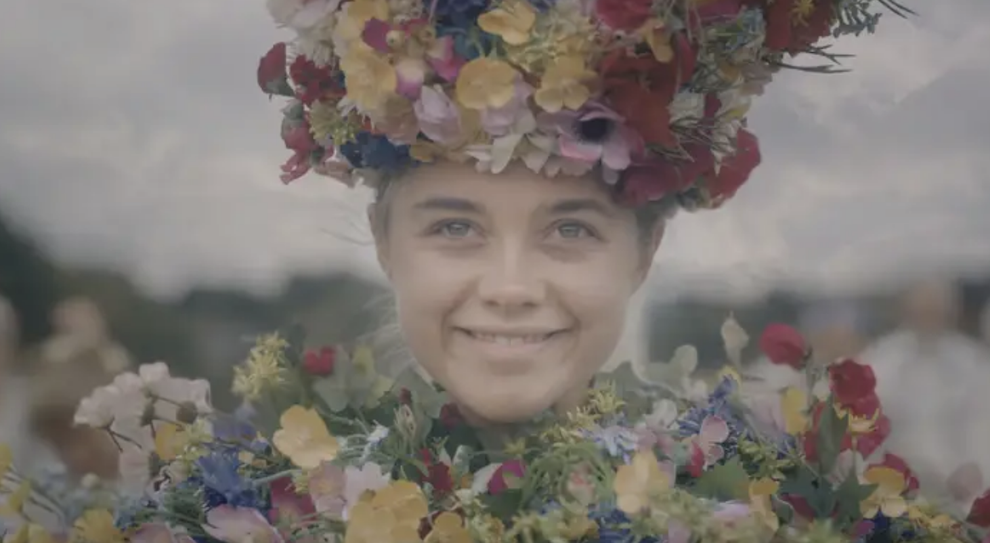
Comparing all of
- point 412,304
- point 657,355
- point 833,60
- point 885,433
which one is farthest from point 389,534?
point 833,60

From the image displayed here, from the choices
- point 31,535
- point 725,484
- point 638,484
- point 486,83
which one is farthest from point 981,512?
point 31,535

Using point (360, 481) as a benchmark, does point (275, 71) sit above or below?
above

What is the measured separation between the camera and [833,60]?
38.0 inches

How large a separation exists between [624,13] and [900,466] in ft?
1.61

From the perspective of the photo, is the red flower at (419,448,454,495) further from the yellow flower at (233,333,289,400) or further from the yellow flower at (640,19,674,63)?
the yellow flower at (640,19,674,63)

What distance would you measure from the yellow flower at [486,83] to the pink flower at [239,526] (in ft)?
1.26

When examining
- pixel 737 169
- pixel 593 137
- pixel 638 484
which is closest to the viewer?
pixel 638 484

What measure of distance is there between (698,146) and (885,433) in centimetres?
33

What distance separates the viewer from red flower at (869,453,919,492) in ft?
3.06

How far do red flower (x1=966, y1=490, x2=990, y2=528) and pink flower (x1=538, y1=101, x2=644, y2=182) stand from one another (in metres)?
0.45

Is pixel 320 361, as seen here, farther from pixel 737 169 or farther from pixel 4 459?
pixel 737 169

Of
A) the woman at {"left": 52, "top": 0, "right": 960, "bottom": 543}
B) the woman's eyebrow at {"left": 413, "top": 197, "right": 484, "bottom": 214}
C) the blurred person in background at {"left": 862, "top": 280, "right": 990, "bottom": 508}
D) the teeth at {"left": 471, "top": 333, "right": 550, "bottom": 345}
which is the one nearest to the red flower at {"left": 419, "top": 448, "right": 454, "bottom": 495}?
the woman at {"left": 52, "top": 0, "right": 960, "bottom": 543}

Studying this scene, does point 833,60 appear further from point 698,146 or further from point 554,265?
point 554,265

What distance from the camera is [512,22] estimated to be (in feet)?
2.72
